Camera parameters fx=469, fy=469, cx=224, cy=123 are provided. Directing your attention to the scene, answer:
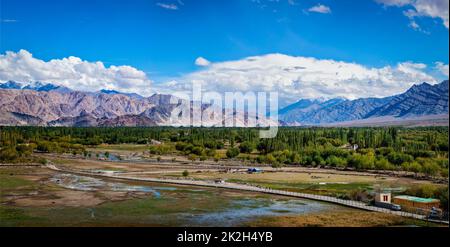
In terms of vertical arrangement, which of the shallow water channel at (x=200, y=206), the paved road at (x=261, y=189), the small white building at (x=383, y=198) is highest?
the small white building at (x=383, y=198)

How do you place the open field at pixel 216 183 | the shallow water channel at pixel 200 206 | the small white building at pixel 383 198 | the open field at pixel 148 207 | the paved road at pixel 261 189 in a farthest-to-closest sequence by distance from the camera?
the small white building at pixel 383 198 < the paved road at pixel 261 189 < the open field at pixel 216 183 < the shallow water channel at pixel 200 206 < the open field at pixel 148 207

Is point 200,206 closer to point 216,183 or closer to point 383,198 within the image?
point 216,183

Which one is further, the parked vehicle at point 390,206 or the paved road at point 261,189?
the paved road at point 261,189

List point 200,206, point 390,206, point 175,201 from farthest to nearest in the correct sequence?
point 175,201 → point 200,206 → point 390,206

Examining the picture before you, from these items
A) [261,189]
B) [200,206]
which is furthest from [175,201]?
[261,189]

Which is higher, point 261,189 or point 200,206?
point 261,189

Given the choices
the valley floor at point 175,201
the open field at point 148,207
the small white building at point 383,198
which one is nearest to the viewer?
the open field at point 148,207

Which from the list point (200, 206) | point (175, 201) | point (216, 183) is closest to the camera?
point (200, 206)

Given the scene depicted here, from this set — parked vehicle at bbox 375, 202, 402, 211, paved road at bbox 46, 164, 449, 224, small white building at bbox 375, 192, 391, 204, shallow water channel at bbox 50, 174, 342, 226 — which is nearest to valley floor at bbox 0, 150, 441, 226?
shallow water channel at bbox 50, 174, 342, 226

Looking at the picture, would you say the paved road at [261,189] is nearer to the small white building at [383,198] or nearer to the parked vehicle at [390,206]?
the parked vehicle at [390,206]

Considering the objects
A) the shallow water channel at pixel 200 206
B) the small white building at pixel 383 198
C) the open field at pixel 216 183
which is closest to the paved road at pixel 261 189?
the open field at pixel 216 183
